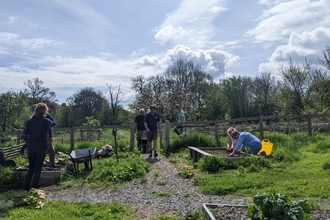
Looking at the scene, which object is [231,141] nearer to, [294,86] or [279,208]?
[279,208]

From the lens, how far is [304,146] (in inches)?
435

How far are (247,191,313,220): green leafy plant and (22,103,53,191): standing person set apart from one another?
4526 millimetres

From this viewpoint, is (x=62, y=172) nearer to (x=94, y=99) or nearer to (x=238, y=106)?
(x=238, y=106)

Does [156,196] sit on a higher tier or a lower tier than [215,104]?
lower

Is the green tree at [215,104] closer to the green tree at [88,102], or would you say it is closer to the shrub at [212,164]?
the green tree at [88,102]

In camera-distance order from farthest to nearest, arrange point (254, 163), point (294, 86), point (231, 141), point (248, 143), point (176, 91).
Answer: point (176, 91)
point (294, 86)
point (231, 141)
point (248, 143)
point (254, 163)

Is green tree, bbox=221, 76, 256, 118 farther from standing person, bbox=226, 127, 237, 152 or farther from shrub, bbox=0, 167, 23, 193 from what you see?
shrub, bbox=0, 167, 23, 193

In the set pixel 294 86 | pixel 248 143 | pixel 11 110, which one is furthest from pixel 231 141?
pixel 11 110

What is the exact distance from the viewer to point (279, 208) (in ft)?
11.1

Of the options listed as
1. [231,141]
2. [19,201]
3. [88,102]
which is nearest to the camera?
[19,201]

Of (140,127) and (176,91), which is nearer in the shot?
(140,127)

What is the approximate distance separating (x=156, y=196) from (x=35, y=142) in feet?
8.78

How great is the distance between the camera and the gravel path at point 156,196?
5.18 meters

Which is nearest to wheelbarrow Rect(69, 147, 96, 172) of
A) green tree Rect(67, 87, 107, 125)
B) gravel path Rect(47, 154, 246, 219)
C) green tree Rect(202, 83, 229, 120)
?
gravel path Rect(47, 154, 246, 219)
